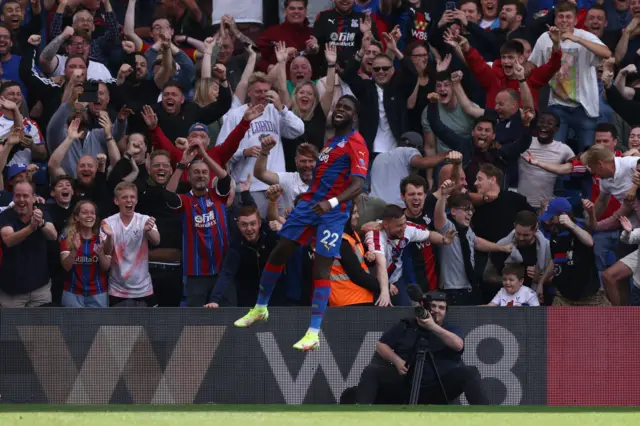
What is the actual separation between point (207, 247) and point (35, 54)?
14.2 ft

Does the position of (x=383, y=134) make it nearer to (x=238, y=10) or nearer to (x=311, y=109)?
(x=311, y=109)

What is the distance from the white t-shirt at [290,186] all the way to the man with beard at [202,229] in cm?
73

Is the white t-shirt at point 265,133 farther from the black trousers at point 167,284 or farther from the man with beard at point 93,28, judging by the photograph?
the man with beard at point 93,28

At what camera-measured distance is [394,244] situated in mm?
12750

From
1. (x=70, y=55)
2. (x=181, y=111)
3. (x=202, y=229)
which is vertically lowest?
(x=202, y=229)

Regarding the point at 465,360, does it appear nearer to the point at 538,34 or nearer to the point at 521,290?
the point at 521,290

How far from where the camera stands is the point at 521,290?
12.9 m

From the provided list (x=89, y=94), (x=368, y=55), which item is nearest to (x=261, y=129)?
(x=368, y=55)

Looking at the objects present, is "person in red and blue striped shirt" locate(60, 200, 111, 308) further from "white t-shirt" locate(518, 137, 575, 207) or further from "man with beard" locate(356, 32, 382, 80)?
"white t-shirt" locate(518, 137, 575, 207)

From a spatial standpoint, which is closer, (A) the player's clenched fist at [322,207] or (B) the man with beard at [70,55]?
(A) the player's clenched fist at [322,207]

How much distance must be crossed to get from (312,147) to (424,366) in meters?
2.95

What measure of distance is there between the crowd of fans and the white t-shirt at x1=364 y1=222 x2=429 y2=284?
22mm

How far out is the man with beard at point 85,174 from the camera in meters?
13.6

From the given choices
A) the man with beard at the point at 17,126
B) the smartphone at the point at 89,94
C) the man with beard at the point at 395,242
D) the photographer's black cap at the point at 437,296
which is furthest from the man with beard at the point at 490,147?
the man with beard at the point at 17,126
